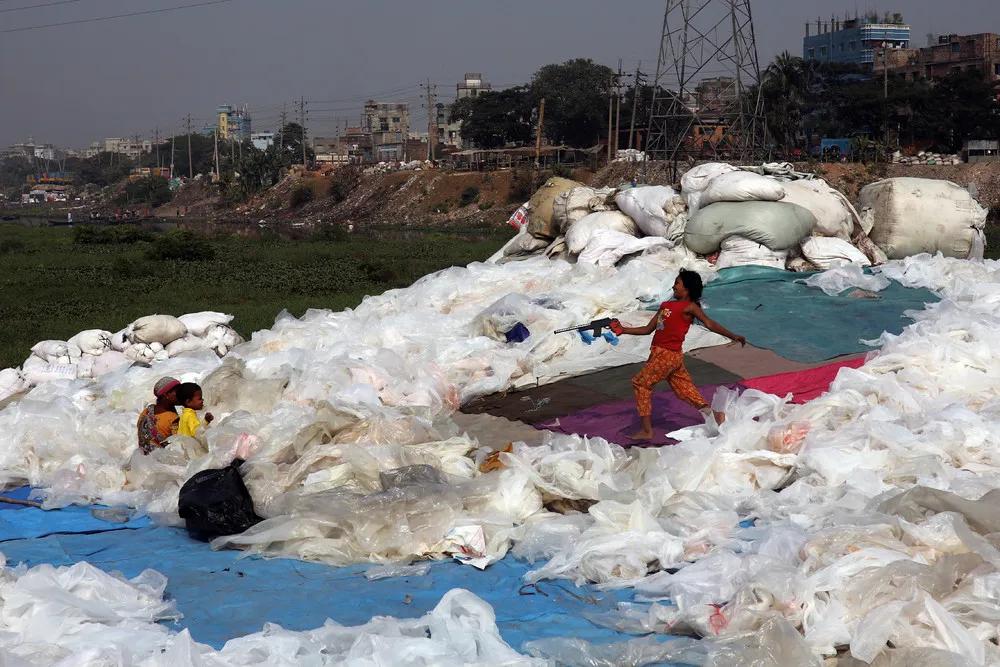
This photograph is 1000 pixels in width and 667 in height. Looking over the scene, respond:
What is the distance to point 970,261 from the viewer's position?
841cm

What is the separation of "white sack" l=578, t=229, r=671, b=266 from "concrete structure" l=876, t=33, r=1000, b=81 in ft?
135

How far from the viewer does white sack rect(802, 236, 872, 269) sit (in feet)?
28.0

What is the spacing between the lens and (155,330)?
8055 mm

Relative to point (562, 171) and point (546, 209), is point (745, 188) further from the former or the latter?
point (562, 171)

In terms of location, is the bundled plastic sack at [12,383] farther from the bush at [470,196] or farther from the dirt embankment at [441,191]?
the bush at [470,196]

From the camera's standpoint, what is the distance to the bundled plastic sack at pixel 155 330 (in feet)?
26.3

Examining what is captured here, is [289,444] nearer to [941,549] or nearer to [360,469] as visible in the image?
[360,469]

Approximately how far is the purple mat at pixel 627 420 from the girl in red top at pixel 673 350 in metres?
0.16

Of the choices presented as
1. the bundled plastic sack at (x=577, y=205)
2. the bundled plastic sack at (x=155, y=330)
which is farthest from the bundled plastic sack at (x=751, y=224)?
the bundled plastic sack at (x=155, y=330)

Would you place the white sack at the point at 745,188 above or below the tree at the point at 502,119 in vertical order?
below

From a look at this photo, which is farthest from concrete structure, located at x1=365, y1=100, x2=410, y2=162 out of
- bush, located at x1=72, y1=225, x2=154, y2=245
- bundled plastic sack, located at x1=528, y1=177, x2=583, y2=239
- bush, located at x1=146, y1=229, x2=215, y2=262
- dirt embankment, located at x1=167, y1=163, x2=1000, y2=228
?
bundled plastic sack, located at x1=528, y1=177, x2=583, y2=239

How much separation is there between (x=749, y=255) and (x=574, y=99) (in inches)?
1757

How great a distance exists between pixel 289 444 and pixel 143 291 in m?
9.22

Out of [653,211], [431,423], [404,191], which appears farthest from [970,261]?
[404,191]
